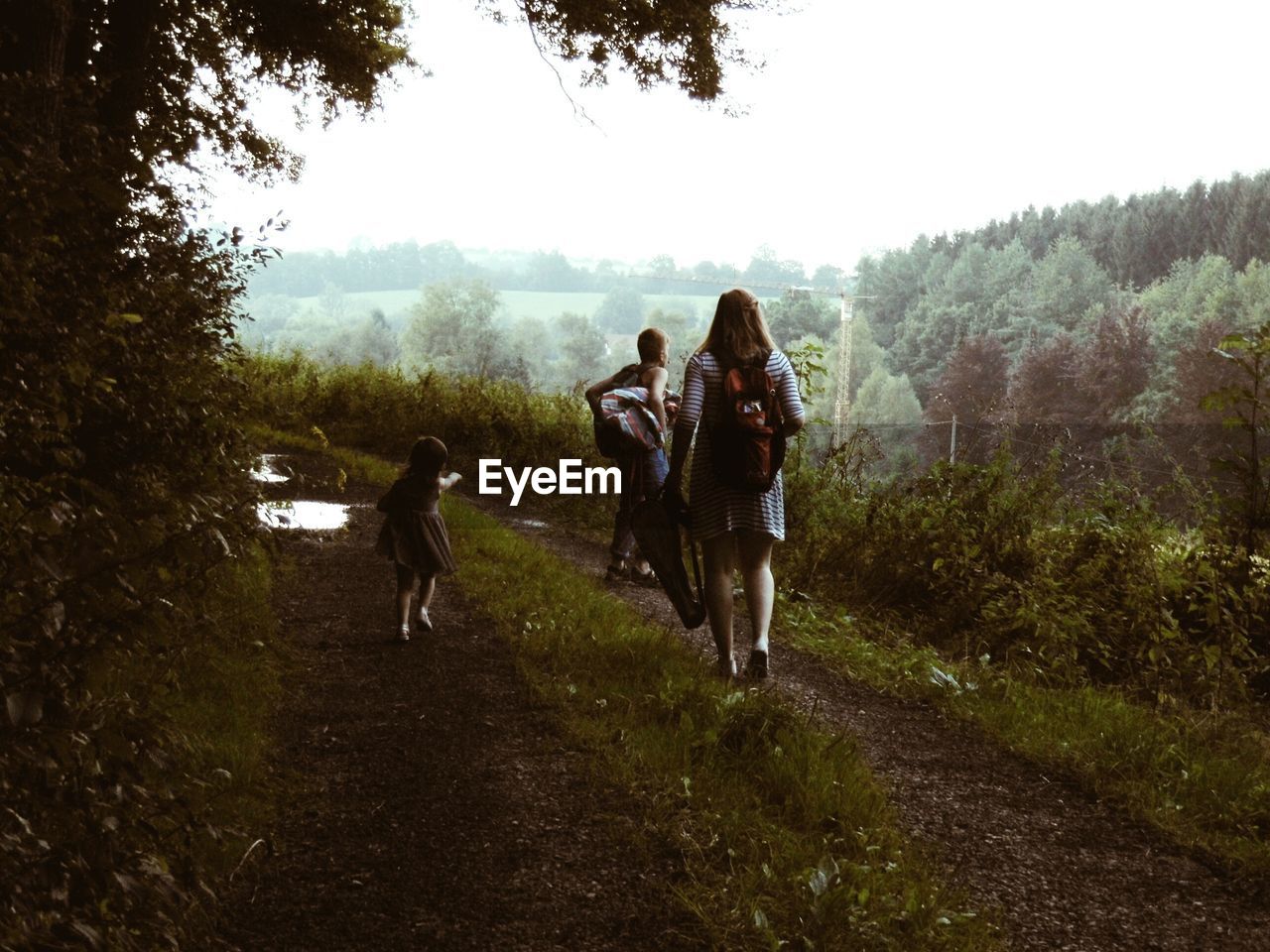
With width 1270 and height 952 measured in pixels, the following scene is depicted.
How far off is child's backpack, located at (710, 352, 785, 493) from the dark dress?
6.26 feet

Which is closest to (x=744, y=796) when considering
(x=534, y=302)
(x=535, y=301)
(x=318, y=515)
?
(x=318, y=515)

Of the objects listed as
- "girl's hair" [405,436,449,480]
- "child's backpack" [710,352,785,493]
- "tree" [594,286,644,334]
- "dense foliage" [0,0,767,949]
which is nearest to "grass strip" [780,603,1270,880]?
"child's backpack" [710,352,785,493]

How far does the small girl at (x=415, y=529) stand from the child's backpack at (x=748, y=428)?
182 centimetres

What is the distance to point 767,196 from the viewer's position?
574 ft

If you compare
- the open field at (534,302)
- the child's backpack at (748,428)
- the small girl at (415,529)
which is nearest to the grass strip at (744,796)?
the small girl at (415,529)

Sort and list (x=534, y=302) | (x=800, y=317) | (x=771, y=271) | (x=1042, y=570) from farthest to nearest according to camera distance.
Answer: (x=771, y=271) < (x=534, y=302) < (x=800, y=317) < (x=1042, y=570)

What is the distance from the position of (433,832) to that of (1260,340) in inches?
203

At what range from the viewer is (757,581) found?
6.21 m

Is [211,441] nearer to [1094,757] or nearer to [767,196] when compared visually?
[1094,757]

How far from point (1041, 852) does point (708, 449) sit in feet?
8.78

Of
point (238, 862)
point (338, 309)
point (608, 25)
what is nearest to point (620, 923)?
point (238, 862)

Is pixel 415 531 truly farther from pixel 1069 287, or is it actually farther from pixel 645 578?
pixel 1069 287

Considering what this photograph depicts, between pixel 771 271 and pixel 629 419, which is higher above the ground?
pixel 771 271

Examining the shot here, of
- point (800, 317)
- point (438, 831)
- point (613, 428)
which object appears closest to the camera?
point (438, 831)
